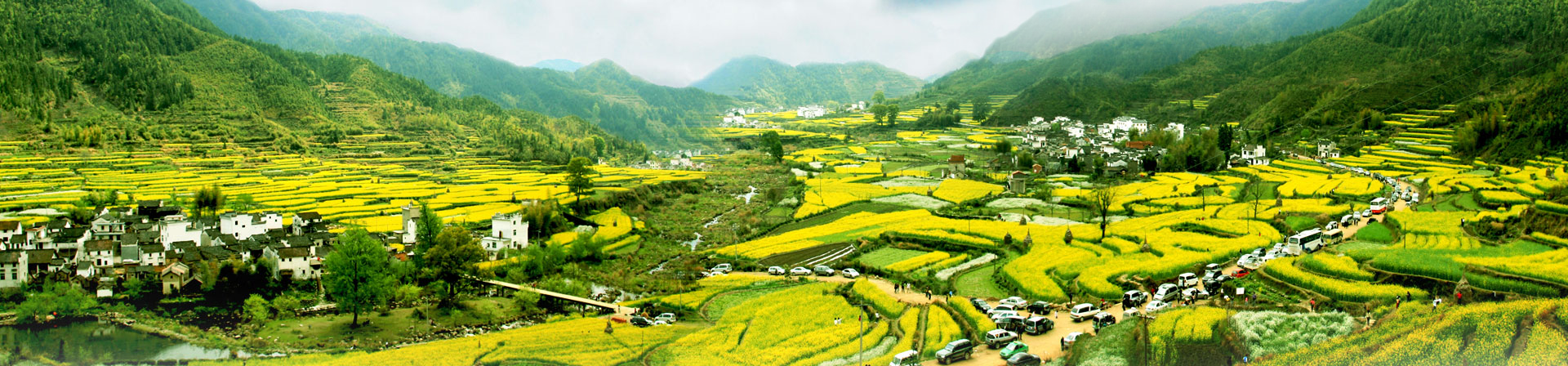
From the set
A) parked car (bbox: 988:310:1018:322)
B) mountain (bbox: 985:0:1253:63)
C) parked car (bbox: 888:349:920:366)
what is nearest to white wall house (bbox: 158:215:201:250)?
parked car (bbox: 888:349:920:366)

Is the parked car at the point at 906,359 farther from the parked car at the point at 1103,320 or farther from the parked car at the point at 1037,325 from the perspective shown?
the parked car at the point at 1103,320

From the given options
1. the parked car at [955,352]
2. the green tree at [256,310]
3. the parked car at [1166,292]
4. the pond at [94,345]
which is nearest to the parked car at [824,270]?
the parked car at [1166,292]

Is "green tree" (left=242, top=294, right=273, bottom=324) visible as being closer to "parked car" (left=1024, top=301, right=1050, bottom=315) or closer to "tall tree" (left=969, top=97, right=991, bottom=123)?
"parked car" (left=1024, top=301, right=1050, bottom=315)

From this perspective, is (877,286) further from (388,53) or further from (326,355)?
(388,53)

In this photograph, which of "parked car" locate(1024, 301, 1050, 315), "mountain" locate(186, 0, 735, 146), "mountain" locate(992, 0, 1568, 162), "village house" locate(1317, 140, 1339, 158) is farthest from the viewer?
"mountain" locate(186, 0, 735, 146)

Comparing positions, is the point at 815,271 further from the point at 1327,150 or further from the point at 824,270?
the point at 1327,150

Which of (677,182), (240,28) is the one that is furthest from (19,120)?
(240,28)
